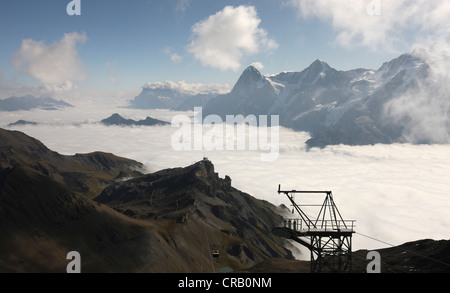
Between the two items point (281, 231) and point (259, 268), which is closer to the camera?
point (281, 231)

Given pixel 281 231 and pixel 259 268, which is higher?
pixel 281 231

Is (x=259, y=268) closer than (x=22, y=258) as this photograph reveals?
No
